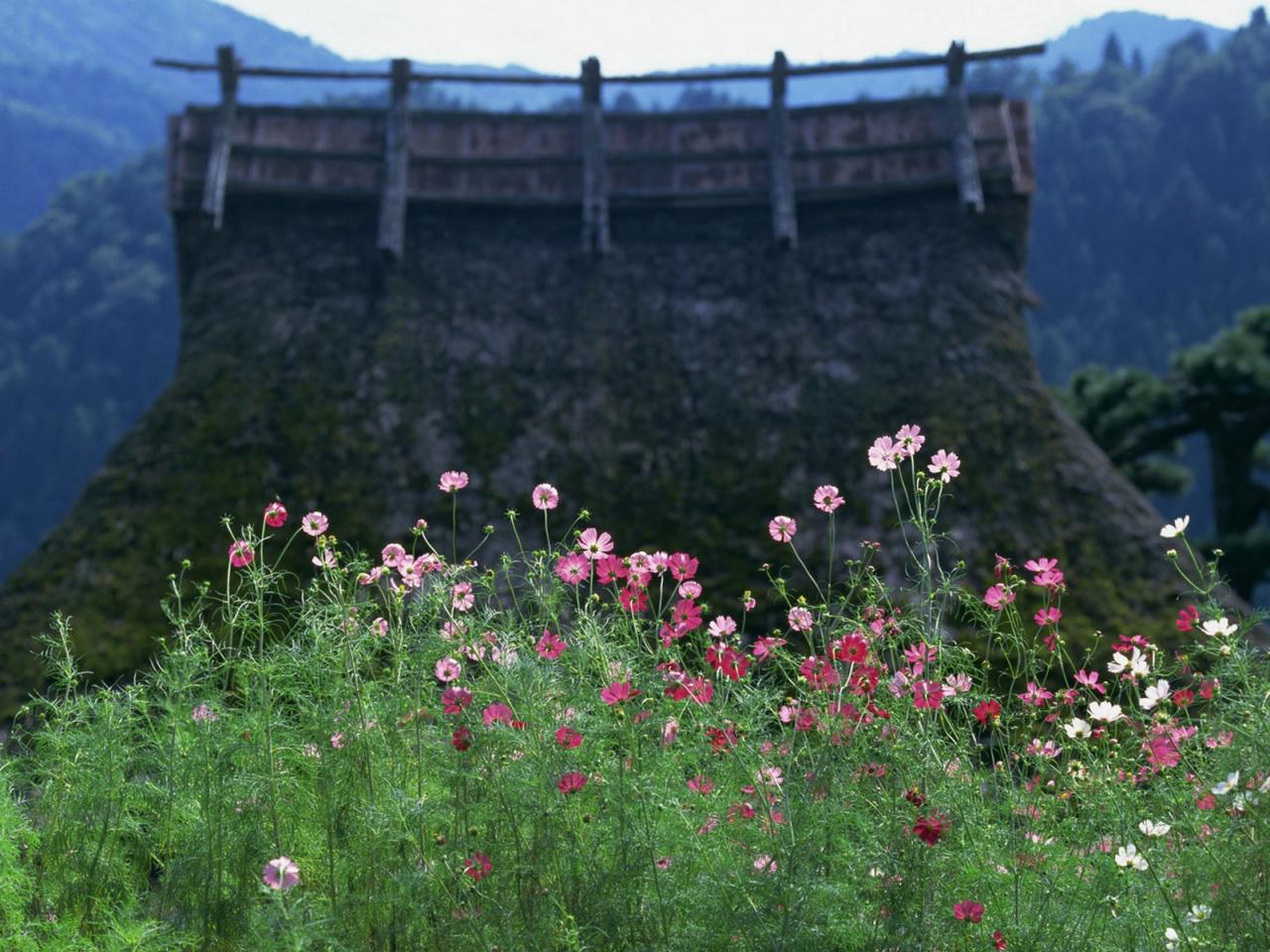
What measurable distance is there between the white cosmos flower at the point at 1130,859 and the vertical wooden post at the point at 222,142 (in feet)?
33.5

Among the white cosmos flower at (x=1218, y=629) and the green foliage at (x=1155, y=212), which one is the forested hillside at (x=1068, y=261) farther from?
the white cosmos flower at (x=1218, y=629)

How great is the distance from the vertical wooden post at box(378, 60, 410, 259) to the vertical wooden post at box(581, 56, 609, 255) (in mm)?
1640

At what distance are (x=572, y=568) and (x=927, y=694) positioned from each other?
3.69ft

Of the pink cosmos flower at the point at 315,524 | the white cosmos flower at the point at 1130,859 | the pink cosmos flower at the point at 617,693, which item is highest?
the pink cosmos flower at the point at 315,524

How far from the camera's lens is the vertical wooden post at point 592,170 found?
11672mm

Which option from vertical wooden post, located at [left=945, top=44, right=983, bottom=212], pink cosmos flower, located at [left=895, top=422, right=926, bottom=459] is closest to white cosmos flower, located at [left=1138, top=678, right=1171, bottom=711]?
pink cosmos flower, located at [left=895, top=422, right=926, bottom=459]

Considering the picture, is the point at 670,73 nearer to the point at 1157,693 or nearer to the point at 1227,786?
the point at 1157,693

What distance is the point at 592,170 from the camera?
11.8 metres

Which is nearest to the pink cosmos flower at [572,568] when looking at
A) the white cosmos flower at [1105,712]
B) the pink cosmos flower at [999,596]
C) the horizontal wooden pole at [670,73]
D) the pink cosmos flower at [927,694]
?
the pink cosmos flower at [927,694]

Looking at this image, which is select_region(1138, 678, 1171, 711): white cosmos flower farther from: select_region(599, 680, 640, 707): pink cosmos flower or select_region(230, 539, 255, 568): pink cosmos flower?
select_region(230, 539, 255, 568): pink cosmos flower

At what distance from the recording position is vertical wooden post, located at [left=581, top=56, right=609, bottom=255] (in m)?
11.7

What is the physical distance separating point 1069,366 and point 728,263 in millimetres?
45314

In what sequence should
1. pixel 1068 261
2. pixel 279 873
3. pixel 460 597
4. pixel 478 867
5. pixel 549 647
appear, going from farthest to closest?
pixel 1068 261 < pixel 460 597 < pixel 549 647 < pixel 478 867 < pixel 279 873

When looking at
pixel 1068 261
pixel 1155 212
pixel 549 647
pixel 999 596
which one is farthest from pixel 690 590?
pixel 1155 212
